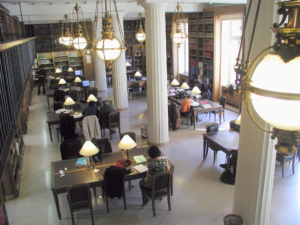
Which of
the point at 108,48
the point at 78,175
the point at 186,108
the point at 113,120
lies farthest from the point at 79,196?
the point at 186,108

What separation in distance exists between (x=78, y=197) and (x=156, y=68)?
412 cm

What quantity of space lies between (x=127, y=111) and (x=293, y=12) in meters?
11.2

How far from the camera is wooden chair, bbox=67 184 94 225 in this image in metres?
4.97

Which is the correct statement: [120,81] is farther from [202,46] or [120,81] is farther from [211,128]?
[211,128]

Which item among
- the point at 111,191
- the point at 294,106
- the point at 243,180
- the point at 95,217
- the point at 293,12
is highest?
the point at 293,12

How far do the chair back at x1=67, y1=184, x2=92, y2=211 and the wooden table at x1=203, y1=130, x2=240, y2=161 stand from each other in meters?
3.24

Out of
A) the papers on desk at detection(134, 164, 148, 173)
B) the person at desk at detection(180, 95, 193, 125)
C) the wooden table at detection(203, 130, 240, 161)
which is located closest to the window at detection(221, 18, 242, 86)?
the person at desk at detection(180, 95, 193, 125)

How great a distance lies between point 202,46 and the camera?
13.9 m

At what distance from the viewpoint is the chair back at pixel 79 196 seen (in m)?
4.97

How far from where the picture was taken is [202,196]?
5.99 metres

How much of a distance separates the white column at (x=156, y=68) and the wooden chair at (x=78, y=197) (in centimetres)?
359

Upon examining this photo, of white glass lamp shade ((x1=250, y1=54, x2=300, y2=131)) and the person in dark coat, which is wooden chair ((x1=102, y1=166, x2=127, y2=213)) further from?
white glass lamp shade ((x1=250, y1=54, x2=300, y2=131))

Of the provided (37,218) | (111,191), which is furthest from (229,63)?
(37,218)

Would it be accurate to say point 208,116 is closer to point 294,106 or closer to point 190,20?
point 190,20
